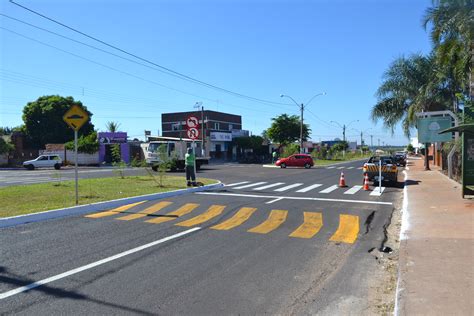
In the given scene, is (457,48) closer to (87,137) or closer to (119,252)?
(119,252)

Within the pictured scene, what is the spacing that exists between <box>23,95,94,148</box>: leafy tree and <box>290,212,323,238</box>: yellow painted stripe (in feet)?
165

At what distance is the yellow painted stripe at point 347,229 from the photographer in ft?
27.8

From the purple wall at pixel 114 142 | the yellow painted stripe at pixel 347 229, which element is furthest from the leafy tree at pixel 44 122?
the yellow painted stripe at pixel 347 229

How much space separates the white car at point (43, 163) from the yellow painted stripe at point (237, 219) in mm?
34335

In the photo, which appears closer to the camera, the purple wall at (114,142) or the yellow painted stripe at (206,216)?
the yellow painted stripe at (206,216)

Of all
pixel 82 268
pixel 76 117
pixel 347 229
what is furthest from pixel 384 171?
pixel 82 268

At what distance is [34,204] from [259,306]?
9370mm

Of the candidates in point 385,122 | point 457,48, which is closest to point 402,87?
point 385,122

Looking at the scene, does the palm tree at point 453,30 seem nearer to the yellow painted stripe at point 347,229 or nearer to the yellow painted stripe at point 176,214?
the yellow painted stripe at point 347,229

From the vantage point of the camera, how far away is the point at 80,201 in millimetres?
12664

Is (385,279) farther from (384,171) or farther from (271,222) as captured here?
(384,171)

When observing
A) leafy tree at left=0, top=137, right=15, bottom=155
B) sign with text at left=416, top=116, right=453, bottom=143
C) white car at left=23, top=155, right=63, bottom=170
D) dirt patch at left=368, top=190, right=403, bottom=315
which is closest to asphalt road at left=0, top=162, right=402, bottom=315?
dirt patch at left=368, top=190, right=403, bottom=315

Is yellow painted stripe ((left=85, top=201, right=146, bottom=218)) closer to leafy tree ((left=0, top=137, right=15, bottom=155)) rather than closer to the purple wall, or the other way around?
leafy tree ((left=0, top=137, right=15, bottom=155))

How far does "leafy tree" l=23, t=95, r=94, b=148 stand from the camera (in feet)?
178
